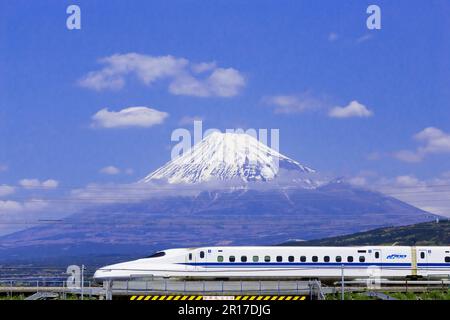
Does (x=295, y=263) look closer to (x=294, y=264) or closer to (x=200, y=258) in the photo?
(x=294, y=264)

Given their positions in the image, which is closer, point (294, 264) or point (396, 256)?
point (294, 264)

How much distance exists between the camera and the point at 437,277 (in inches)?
2072

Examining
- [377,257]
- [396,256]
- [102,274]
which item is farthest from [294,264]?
[102,274]

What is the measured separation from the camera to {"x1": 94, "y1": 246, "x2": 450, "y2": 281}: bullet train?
172 ft

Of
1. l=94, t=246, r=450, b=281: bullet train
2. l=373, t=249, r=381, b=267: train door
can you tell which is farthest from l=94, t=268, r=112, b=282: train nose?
l=373, t=249, r=381, b=267: train door

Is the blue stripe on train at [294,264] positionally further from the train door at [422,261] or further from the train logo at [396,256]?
the train logo at [396,256]

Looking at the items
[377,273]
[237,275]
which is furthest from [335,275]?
[237,275]

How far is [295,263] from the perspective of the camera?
173 ft

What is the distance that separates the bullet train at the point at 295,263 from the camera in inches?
2061

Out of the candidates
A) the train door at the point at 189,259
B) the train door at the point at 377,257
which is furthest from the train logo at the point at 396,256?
the train door at the point at 189,259

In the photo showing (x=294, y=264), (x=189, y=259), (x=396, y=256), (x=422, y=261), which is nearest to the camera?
(x=294, y=264)
